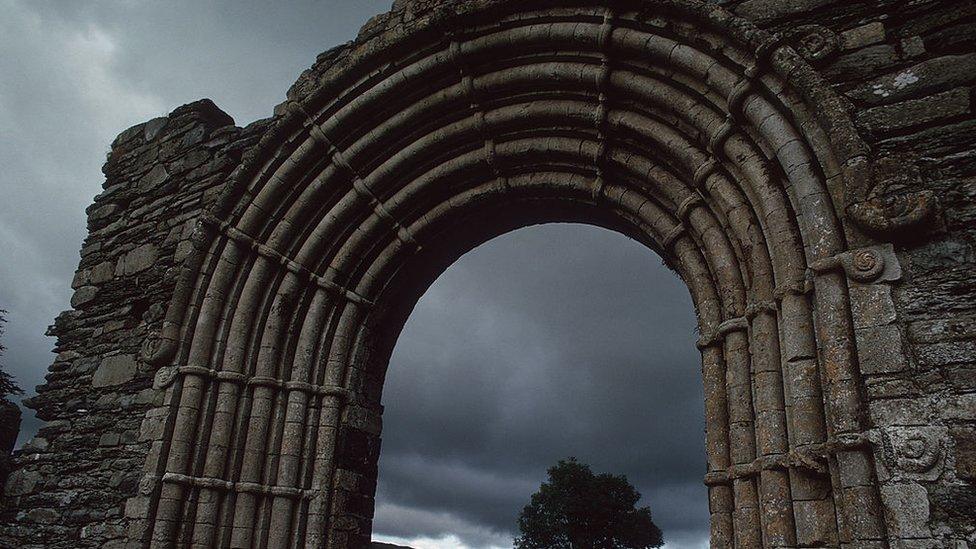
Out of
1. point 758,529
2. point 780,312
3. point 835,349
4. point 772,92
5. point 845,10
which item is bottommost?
point 758,529

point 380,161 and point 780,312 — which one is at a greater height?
point 380,161

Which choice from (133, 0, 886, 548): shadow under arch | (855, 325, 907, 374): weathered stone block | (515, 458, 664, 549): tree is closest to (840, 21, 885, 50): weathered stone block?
(133, 0, 886, 548): shadow under arch

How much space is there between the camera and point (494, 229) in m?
6.98

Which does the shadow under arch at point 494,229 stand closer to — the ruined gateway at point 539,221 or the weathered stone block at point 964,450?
the ruined gateway at point 539,221

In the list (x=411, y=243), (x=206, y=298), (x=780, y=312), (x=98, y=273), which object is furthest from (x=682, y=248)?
(x=98, y=273)

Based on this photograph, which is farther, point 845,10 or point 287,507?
point 287,507

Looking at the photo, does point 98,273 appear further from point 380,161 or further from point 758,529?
point 758,529

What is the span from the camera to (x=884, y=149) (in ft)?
13.0

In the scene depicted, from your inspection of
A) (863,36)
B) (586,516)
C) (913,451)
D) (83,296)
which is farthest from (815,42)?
(586,516)

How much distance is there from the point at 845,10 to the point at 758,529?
3.24 meters

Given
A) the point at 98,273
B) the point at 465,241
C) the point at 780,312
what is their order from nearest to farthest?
the point at 780,312
the point at 465,241
the point at 98,273

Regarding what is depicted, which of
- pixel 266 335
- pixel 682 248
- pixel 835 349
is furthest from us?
pixel 266 335

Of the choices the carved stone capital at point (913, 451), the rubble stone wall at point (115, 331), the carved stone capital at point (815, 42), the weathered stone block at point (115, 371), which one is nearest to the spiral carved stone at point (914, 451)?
the carved stone capital at point (913, 451)

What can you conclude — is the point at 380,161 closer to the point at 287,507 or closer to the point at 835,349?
the point at 287,507
